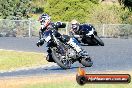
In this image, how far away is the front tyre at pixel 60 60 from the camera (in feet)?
61.7

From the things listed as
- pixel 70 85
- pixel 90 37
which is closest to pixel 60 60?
pixel 70 85

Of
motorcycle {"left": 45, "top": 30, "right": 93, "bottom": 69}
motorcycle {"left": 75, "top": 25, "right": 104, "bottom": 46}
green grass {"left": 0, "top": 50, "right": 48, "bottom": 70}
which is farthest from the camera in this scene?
motorcycle {"left": 75, "top": 25, "right": 104, "bottom": 46}

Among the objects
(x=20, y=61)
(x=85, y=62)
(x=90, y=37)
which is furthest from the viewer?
(x=90, y=37)

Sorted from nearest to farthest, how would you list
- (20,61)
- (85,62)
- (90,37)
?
(85,62) < (20,61) < (90,37)

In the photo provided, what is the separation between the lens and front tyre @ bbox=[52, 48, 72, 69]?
1882 centimetres

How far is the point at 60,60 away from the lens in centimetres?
1902

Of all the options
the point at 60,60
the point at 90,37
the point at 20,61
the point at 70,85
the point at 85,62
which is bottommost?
the point at 20,61

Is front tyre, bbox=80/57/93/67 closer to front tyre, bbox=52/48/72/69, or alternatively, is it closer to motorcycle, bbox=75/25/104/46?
front tyre, bbox=52/48/72/69

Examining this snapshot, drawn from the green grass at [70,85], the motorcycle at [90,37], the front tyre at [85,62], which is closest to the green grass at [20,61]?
the front tyre at [85,62]

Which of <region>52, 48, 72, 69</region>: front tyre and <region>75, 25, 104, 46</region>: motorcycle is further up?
<region>52, 48, 72, 69</region>: front tyre

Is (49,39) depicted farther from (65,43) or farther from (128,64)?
(128,64)

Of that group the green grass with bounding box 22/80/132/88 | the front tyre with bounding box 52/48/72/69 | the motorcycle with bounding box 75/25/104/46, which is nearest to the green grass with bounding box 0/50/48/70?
the front tyre with bounding box 52/48/72/69

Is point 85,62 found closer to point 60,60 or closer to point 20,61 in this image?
point 60,60

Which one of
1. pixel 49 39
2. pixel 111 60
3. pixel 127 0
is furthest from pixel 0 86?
pixel 127 0
